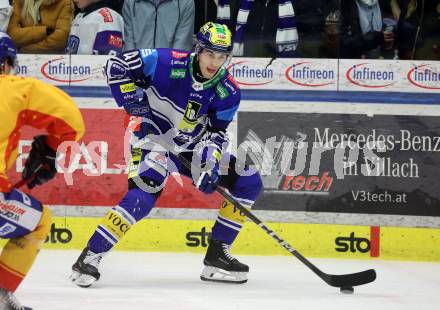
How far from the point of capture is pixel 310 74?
5938mm

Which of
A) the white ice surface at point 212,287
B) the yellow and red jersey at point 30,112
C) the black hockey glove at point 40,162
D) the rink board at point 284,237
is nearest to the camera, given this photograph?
the yellow and red jersey at point 30,112

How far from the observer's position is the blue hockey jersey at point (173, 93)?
193 inches

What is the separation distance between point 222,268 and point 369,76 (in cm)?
160

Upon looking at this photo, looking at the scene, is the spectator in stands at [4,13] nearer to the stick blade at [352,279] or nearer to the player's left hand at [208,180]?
the player's left hand at [208,180]

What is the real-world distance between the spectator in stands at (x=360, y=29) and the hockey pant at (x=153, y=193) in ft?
4.01

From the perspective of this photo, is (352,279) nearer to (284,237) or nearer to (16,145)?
(284,237)

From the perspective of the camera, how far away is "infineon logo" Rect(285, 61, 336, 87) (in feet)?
19.5

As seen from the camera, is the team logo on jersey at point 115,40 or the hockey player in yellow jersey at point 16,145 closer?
the hockey player in yellow jersey at point 16,145

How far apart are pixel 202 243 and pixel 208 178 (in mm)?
1134

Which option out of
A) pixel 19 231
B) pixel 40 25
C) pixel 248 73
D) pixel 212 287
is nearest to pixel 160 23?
pixel 248 73

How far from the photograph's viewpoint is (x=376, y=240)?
5902mm

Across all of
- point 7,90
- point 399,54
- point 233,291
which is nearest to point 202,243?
point 233,291

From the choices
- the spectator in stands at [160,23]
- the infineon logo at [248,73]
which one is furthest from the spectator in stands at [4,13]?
the infineon logo at [248,73]

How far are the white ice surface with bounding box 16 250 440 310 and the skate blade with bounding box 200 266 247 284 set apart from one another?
0.06 m
